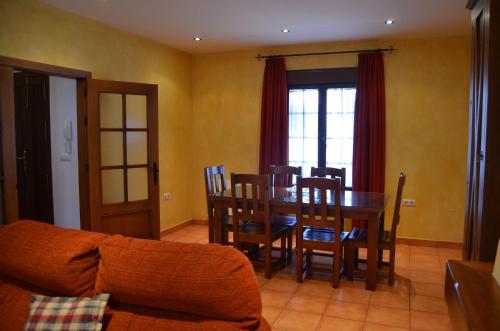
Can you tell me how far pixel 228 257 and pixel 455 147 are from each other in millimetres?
4350

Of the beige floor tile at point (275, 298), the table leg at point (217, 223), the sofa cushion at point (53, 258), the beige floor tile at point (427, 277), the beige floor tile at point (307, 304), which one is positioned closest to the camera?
the sofa cushion at point (53, 258)


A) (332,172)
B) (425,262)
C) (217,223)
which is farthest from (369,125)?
(217,223)

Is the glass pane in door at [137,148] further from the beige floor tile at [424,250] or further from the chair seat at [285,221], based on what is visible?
the beige floor tile at [424,250]

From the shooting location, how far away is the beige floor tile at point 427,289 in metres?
3.49

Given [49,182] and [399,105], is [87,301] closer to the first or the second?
[49,182]

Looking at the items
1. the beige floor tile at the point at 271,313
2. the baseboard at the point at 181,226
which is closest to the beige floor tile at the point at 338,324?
the beige floor tile at the point at 271,313

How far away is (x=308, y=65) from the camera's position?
5.45 meters

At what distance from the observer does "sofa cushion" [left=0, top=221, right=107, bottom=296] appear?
165 cm

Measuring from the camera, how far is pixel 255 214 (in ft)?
12.6

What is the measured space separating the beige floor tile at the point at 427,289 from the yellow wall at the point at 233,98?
150 centimetres

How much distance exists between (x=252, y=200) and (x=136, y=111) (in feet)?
5.89

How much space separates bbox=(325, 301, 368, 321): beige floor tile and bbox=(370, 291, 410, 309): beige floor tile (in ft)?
0.48

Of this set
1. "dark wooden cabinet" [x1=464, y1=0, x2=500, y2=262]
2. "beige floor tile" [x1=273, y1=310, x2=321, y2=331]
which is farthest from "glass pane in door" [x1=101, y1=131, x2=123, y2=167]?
"dark wooden cabinet" [x1=464, y1=0, x2=500, y2=262]

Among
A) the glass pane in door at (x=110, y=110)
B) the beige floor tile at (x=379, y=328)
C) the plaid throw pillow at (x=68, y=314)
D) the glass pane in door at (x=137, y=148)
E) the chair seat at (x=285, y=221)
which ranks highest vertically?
the glass pane in door at (x=110, y=110)
